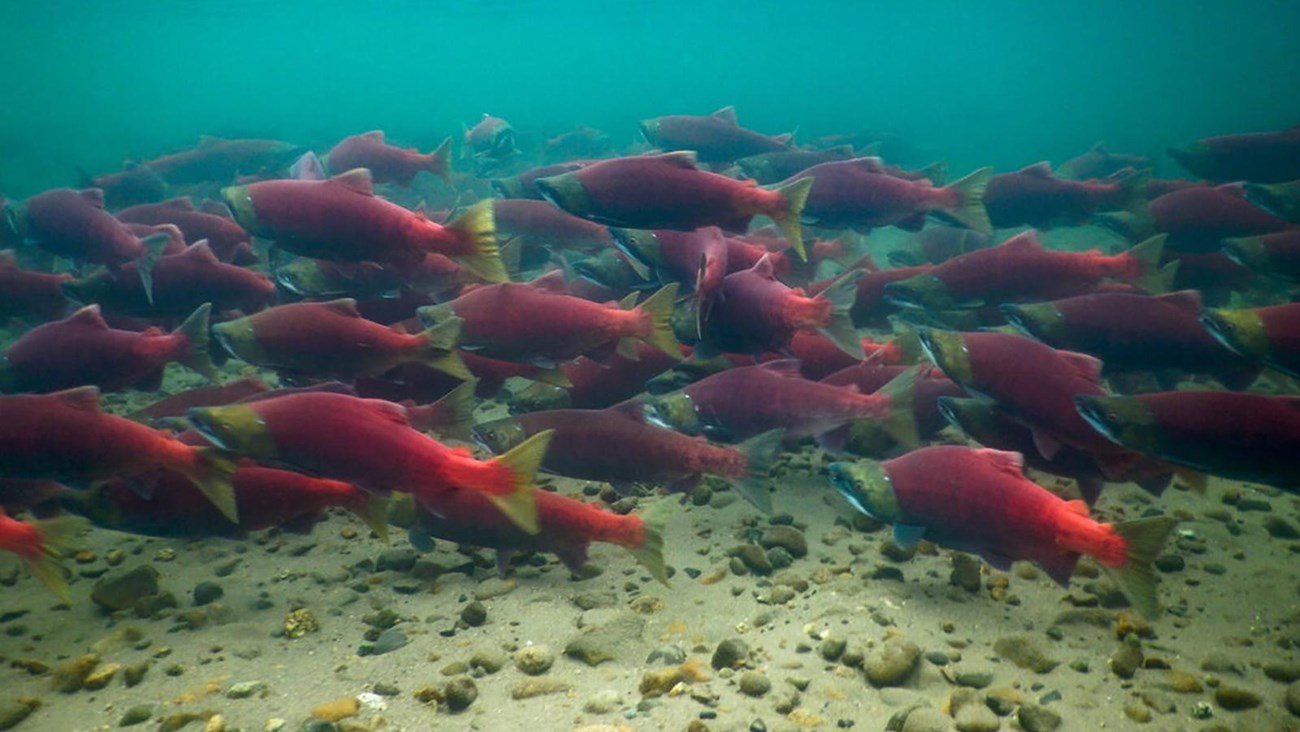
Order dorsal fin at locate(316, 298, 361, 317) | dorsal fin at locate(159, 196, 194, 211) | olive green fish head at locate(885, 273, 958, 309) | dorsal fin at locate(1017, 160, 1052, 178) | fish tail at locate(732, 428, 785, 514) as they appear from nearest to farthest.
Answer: fish tail at locate(732, 428, 785, 514) < dorsal fin at locate(316, 298, 361, 317) < olive green fish head at locate(885, 273, 958, 309) < dorsal fin at locate(1017, 160, 1052, 178) < dorsal fin at locate(159, 196, 194, 211)

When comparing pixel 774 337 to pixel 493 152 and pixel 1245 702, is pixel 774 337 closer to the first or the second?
pixel 1245 702

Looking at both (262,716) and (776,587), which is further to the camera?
(776,587)

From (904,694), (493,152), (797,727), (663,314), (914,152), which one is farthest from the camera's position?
(914,152)

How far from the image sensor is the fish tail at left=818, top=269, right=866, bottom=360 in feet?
16.1

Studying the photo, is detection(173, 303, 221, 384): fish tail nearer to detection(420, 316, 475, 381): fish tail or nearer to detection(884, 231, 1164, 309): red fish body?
detection(420, 316, 475, 381): fish tail

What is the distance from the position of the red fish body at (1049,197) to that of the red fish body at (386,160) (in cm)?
743

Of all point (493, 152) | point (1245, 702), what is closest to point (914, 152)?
point (493, 152)

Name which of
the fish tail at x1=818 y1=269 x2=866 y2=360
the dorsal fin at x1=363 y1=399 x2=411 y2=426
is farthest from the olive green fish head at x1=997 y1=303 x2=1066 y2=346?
the dorsal fin at x1=363 y1=399 x2=411 y2=426

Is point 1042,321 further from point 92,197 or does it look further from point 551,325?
point 92,197

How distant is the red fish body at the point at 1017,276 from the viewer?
6016mm

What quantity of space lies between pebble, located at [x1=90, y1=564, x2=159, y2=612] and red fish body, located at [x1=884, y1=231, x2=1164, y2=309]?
19.3 feet

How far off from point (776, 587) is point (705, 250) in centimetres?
233

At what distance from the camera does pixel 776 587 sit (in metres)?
4.15

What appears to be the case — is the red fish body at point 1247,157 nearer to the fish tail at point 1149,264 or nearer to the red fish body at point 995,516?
the fish tail at point 1149,264
